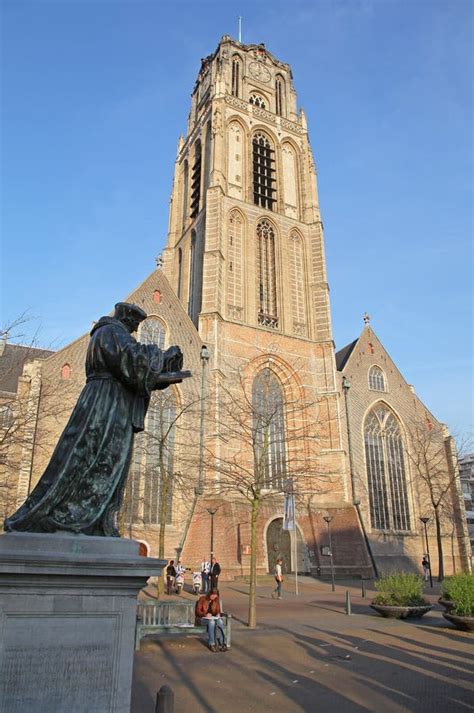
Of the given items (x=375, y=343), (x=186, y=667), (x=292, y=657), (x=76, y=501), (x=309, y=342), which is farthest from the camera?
(x=375, y=343)

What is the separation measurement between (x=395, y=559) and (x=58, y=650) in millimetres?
30277

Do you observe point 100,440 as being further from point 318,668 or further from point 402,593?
point 402,593

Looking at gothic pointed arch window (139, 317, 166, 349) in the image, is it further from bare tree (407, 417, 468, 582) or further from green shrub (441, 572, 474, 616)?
green shrub (441, 572, 474, 616)

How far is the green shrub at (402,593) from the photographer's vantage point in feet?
43.8

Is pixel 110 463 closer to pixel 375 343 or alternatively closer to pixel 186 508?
pixel 186 508

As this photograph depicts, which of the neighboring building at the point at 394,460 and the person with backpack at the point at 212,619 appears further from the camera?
the neighboring building at the point at 394,460

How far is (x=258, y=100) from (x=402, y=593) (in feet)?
135

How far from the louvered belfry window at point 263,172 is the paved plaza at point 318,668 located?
30.5m

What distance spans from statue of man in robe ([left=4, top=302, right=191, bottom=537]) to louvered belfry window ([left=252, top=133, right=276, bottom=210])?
3397 centimetres

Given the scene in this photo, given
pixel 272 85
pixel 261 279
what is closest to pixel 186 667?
pixel 261 279

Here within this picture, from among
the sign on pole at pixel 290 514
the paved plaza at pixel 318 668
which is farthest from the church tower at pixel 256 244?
the paved plaza at pixel 318 668

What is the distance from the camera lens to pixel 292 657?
8.73 m

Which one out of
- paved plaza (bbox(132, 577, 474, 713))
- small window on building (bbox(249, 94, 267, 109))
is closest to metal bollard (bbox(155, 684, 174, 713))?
paved plaza (bbox(132, 577, 474, 713))

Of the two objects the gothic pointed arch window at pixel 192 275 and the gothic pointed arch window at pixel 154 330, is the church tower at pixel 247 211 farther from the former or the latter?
the gothic pointed arch window at pixel 154 330
